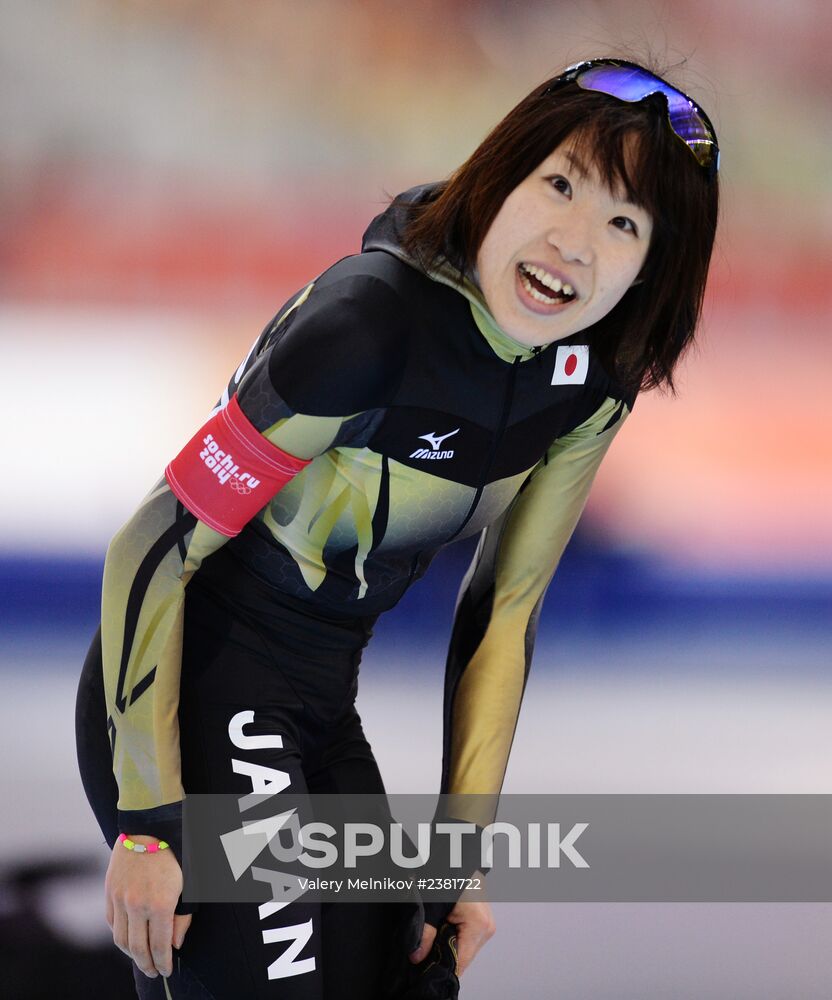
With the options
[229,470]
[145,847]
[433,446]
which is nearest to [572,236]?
[433,446]

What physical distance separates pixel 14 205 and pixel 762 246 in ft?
6.68

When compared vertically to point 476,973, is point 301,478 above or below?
above

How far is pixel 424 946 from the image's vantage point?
152 centimetres

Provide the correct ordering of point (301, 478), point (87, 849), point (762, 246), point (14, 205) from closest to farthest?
point (301, 478)
point (87, 849)
point (14, 205)
point (762, 246)

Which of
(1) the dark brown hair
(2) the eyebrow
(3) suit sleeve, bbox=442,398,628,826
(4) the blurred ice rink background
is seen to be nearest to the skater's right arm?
(1) the dark brown hair

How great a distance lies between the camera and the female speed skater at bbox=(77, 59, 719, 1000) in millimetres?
1317

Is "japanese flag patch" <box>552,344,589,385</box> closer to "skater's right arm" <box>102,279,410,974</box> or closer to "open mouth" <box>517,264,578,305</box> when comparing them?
"open mouth" <box>517,264,578,305</box>

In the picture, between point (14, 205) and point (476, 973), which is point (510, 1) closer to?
point (14, 205)

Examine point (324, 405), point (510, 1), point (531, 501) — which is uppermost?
point (510, 1)

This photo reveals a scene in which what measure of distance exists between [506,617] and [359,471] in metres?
0.35

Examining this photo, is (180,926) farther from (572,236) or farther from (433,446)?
(572,236)

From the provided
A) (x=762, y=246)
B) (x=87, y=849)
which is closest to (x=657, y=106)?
(x=87, y=849)

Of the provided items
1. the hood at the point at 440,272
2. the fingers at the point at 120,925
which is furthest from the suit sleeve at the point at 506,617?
the fingers at the point at 120,925

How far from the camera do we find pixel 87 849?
2.50m
